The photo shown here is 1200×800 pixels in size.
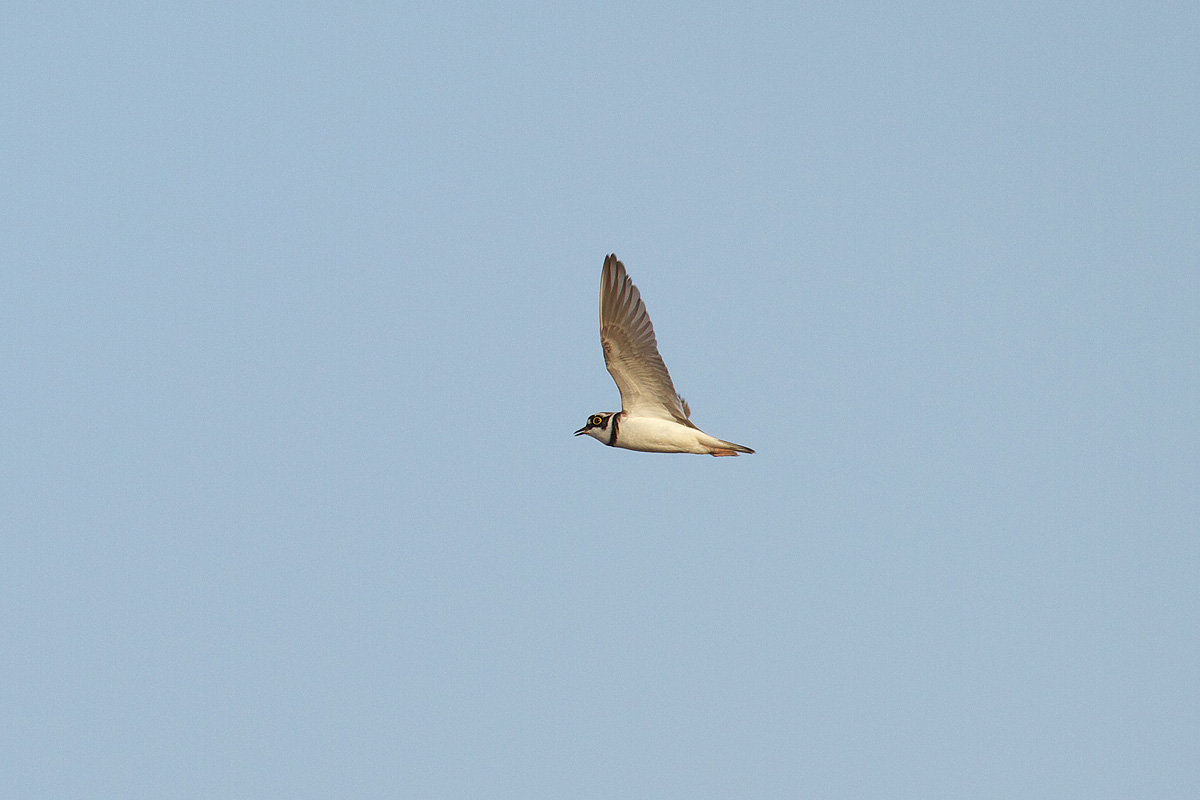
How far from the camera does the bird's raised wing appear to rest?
30875 millimetres

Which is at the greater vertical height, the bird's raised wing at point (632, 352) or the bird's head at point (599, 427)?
the bird's raised wing at point (632, 352)

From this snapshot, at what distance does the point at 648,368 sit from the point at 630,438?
5.59 feet

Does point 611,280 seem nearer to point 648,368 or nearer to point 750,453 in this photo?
point 648,368

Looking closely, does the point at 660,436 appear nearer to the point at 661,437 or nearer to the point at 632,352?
the point at 661,437

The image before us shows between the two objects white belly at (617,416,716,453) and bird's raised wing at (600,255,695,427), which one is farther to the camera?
white belly at (617,416,716,453)

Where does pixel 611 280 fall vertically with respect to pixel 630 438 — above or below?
above

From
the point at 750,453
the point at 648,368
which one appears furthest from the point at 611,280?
the point at 750,453

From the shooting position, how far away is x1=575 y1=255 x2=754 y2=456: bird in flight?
30906 mm

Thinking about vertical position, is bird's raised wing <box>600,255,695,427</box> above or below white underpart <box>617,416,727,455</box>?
above

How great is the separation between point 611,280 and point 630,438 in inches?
138

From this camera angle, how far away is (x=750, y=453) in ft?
103

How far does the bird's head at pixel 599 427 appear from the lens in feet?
107

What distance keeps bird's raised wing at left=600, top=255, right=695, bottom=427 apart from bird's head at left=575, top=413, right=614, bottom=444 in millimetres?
501

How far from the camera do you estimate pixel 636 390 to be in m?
32.0
